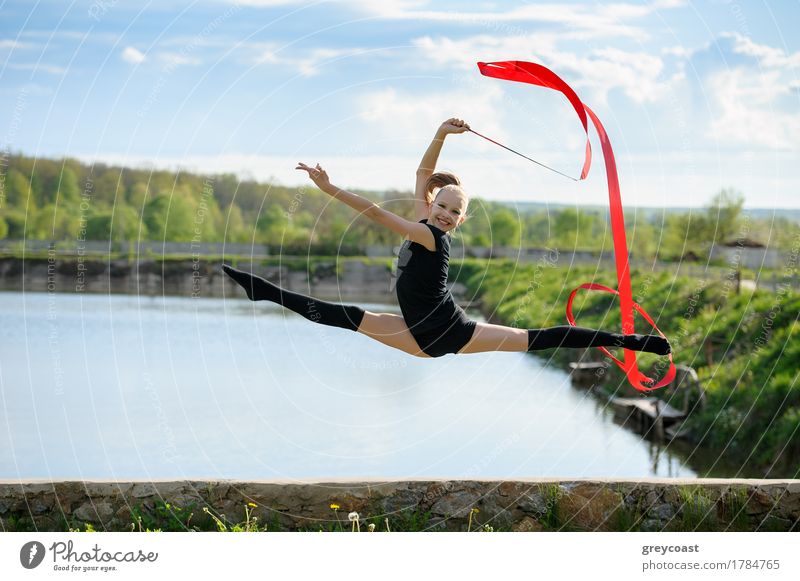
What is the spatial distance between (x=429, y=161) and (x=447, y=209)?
0.51 meters

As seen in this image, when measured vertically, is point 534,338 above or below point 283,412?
above

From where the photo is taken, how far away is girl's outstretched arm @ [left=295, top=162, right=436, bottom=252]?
21.7 feet

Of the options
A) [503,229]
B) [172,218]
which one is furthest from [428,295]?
[503,229]

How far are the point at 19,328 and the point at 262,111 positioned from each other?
30.9 m

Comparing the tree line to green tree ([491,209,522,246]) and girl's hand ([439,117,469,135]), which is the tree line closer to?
green tree ([491,209,522,246])

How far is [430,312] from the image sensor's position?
24.0ft

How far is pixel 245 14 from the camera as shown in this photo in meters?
35.3

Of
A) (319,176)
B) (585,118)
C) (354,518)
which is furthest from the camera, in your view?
(354,518)

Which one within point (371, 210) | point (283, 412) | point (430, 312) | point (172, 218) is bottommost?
point (283, 412)

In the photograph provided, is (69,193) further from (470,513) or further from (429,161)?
(429,161)

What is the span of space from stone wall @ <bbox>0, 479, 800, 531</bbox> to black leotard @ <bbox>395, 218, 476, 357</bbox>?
10.5 feet

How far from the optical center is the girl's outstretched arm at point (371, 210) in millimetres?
6613

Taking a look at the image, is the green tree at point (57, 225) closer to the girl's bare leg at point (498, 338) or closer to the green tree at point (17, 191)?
the green tree at point (17, 191)

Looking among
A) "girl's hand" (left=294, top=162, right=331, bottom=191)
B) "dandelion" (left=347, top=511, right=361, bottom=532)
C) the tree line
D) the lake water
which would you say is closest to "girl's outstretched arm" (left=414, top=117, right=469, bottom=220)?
"girl's hand" (left=294, top=162, right=331, bottom=191)
